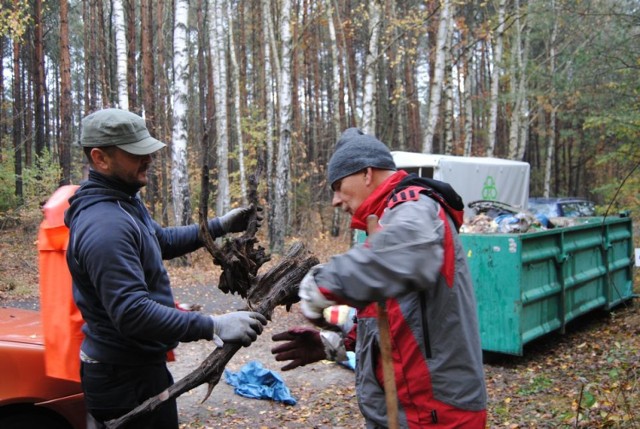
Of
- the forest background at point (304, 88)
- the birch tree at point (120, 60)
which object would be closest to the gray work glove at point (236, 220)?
the forest background at point (304, 88)

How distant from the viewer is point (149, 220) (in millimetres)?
2865

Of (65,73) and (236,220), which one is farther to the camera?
(65,73)

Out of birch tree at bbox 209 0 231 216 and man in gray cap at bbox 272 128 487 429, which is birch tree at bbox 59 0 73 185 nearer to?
birch tree at bbox 209 0 231 216

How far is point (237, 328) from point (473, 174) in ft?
43.9

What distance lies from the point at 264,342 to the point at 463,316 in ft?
21.2

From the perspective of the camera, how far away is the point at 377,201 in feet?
7.35

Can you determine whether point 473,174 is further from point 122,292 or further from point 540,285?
point 122,292

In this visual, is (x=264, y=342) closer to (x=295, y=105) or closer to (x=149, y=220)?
(x=149, y=220)

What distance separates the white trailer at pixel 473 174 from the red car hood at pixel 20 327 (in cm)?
1002

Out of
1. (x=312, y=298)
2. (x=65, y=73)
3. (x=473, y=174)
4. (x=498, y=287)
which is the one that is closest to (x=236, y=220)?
(x=312, y=298)

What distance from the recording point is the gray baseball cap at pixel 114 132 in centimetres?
259

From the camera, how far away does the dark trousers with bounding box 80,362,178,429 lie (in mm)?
2559

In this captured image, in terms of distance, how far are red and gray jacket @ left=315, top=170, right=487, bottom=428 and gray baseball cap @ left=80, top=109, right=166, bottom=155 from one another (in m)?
1.21

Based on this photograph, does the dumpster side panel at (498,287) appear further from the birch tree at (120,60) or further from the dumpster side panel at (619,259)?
the birch tree at (120,60)
